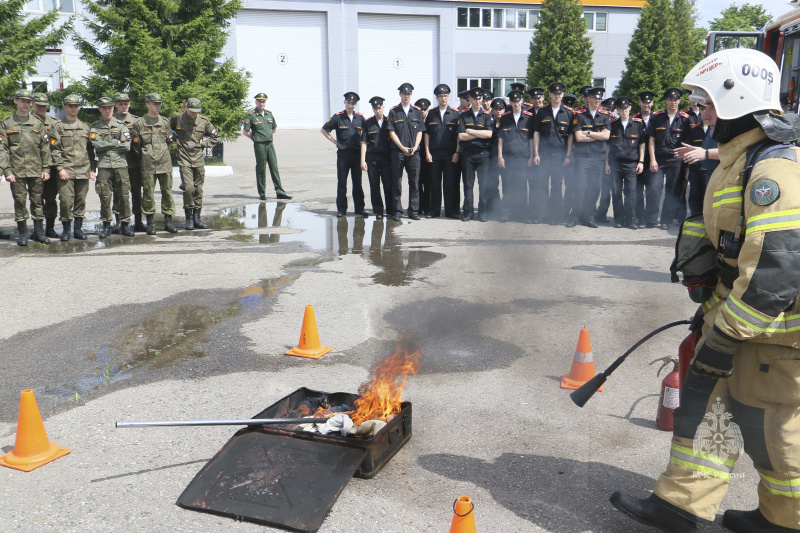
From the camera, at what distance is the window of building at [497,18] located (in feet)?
123

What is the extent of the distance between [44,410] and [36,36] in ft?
60.0

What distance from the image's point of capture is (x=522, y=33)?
126 ft

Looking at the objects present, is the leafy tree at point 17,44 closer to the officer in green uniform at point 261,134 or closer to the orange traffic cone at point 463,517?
the officer in green uniform at point 261,134

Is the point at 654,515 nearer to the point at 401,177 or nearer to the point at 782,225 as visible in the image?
the point at 782,225

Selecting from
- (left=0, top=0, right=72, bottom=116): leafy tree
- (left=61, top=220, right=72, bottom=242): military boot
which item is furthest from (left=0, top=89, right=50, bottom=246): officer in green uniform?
(left=0, top=0, right=72, bottom=116): leafy tree

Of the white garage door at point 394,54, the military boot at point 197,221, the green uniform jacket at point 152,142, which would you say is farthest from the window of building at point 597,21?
the green uniform jacket at point 152,142

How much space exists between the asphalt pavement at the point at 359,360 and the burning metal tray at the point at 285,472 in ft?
0.27

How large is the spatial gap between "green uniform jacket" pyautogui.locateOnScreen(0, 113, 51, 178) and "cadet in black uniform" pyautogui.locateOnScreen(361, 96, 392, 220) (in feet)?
16.5

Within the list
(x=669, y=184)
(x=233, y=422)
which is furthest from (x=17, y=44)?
(x=233, y=422)

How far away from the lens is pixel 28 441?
3.76m

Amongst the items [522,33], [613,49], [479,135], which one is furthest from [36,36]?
[613,49]

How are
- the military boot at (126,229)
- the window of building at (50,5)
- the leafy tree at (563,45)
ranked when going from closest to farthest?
the military boot at (126,229) → the window of building at (50,5) → the leafy tree at (563,45)

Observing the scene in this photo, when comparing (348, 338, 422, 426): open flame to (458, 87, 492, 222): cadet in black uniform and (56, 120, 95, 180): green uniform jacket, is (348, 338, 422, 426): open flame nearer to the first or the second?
(56, 120, 95, 180): green uniform jacket

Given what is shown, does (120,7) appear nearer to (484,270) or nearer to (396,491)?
(484,270)
